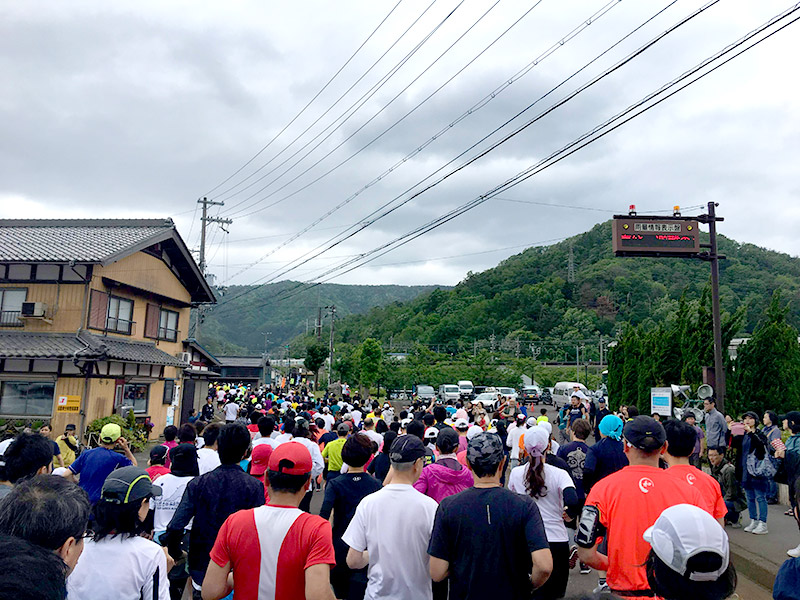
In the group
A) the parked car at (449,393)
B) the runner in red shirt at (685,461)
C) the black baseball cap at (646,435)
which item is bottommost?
the parked car at (449,393)

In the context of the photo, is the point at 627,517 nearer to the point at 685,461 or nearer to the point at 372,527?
the point at 685,461

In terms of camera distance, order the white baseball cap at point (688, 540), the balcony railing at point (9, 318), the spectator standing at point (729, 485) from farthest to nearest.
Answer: the balcony railing at point (9, 318), the spectator standing at point (729, 485), the white baseball cap at point (688, 540)

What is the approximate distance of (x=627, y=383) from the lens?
2767cm

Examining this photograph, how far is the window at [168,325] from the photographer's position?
959 inches

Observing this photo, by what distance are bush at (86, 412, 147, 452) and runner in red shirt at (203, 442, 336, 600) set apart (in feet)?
54.6

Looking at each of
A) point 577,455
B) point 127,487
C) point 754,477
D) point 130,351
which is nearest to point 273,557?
point 127,487

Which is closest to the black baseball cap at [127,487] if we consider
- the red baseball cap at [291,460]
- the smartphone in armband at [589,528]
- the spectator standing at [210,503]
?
the red baseball cap at [291,460]

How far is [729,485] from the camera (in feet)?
29.1

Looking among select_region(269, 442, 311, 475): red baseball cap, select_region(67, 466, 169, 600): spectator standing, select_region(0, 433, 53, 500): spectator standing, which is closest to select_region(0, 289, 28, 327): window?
select_region(0, 433, 53, 500): spectator standing

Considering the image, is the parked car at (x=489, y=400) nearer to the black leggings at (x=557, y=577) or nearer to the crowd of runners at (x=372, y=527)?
the black leggings at (x=557, y=577)

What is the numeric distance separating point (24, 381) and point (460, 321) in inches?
3073

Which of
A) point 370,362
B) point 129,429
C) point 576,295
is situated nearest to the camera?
point 129,429

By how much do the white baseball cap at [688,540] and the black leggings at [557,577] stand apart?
2444 mm

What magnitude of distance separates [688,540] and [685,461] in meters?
2.64
